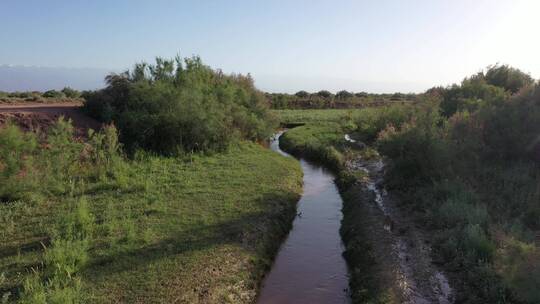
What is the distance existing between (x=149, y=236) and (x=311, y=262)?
5302 millimetres

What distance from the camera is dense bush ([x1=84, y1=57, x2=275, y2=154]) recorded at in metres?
24.1

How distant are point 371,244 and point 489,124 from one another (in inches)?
401

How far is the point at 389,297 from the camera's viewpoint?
1045 cm

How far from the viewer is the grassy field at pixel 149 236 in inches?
389

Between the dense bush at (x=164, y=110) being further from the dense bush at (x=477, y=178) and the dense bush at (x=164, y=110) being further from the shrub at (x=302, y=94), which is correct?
the shrub at (x=302, y=94)

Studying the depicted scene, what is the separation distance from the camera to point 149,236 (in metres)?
12.6

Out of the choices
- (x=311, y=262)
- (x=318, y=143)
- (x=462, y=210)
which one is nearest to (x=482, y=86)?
(x=318, y=143)

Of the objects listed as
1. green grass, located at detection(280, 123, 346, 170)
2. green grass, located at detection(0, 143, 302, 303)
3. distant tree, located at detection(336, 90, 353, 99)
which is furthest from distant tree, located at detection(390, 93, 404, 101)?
green grass, located at detection(0, 143, 302, 303)

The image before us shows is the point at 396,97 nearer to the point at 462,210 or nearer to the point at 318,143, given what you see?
the point at 318,143

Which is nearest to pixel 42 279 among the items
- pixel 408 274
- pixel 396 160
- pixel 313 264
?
pixel 313 264

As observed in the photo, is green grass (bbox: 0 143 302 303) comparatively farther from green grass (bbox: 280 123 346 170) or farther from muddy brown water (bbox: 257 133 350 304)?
green grass (bbox: 280 123 346 170)

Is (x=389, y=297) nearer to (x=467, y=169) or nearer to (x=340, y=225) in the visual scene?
(x=340, y=225)

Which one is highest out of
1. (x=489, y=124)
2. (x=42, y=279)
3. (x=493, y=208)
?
(x=489, y=124)

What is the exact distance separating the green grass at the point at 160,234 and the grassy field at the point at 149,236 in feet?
0.10
